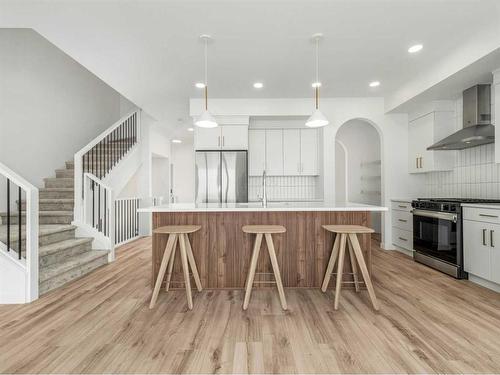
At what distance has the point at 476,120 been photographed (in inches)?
139

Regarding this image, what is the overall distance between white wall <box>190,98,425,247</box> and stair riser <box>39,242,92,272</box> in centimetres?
269

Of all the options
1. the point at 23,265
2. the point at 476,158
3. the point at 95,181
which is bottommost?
the point at 23,265

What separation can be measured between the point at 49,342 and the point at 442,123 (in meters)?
5.34

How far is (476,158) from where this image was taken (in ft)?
12.4

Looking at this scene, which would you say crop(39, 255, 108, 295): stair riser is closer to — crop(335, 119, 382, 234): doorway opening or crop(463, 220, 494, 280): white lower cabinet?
crop(463, 220, 494, 280): white lower cabinet

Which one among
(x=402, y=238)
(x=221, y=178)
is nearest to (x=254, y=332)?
(x=221, y=178)

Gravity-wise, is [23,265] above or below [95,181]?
below

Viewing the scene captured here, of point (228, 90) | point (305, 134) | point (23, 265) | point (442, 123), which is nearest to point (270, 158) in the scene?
point (305, 134)

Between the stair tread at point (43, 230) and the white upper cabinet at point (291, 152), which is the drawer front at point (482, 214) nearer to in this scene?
the white upper cabinet at point (291, 152)

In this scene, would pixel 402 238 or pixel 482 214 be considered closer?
pixel 482 214

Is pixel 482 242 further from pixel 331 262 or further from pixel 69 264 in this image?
pixel 69 264

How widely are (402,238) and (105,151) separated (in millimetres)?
5585

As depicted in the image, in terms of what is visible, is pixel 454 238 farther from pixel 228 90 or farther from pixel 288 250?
pixel 228 90

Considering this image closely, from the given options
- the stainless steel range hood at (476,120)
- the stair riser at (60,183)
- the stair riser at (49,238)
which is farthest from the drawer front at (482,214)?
the stair riser at (60,183)
